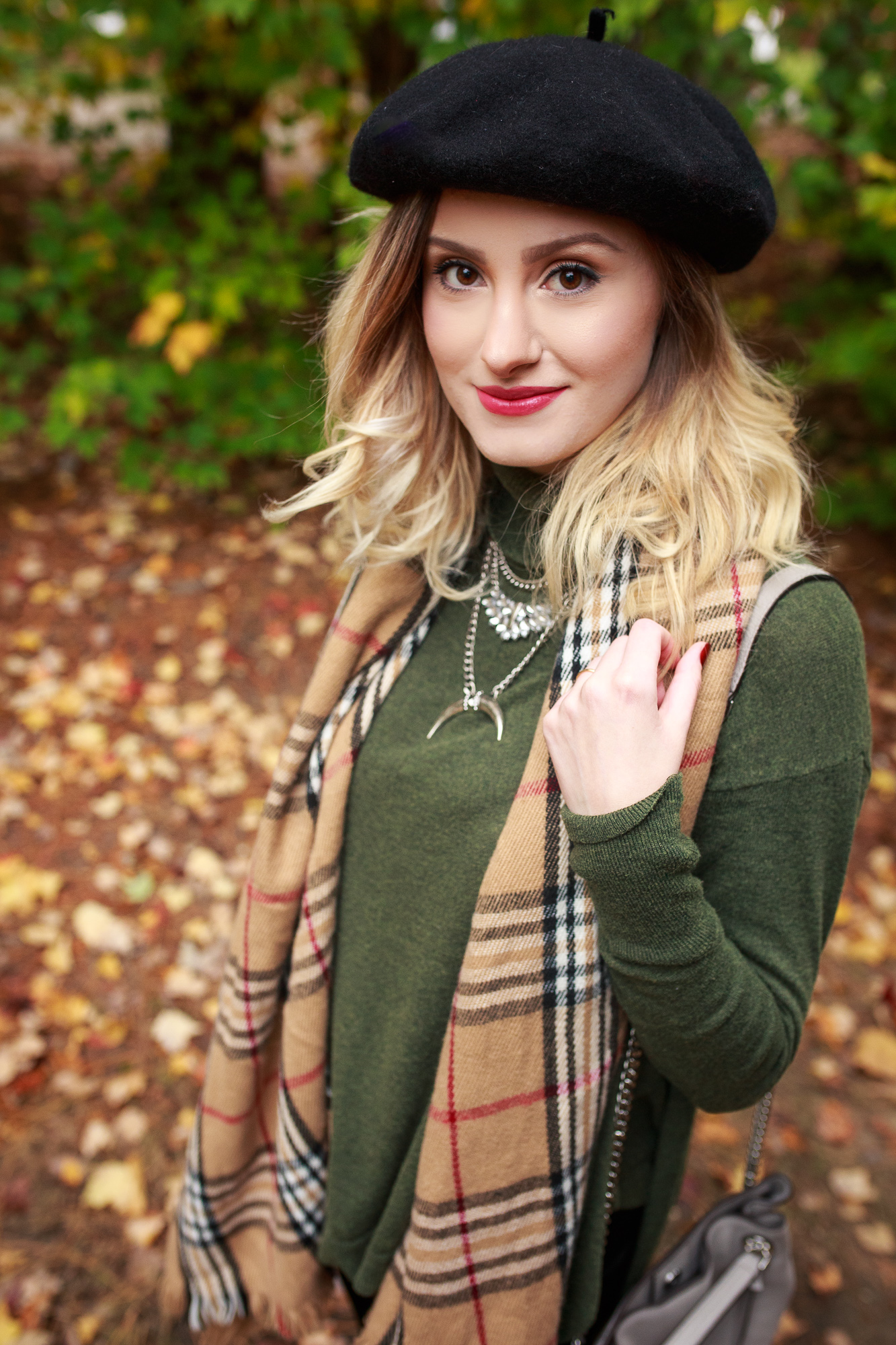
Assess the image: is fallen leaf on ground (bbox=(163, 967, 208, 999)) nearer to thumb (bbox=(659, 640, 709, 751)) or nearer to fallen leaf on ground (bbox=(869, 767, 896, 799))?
thumb (bbox=(659, 640, 709, 751))

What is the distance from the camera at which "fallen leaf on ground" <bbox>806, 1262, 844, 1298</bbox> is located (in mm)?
2441

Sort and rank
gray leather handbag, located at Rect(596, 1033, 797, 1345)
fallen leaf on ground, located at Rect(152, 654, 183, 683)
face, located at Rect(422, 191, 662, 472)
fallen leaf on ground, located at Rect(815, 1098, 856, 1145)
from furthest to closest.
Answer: fallen leaf on ground, located at Rect(152, 654, 183, 683) < fallen leaf on ground, located at Rect(815, 1098, 856, 1145) < gray leather handbag, located at Rect(596, 1033, 797, 1345) < face, located at Rect(422, 191, 662, 472)

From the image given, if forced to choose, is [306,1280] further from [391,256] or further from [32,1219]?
[391,256]

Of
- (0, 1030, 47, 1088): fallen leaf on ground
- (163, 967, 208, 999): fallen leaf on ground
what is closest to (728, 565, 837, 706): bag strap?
(163, 967, 208, 999): fallen leaf on ground

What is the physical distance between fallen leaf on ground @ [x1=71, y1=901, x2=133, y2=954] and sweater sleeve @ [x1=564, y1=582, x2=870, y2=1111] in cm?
245

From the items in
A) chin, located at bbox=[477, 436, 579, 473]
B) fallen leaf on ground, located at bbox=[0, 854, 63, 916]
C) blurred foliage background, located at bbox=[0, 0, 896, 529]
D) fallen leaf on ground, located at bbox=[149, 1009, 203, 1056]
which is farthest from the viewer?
blurred foliage background, located at bbox=[0, 0, 896, 529]

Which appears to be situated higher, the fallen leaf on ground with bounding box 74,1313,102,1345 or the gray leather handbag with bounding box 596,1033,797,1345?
the gray leather handbag with bounding box 596,1033,797,1345

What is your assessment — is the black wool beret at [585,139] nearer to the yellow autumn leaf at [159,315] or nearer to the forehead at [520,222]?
the forehead at [520,222]

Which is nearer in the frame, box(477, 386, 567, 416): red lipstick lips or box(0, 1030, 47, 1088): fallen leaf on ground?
box(477, 386, 567, 416): red lipstick lips

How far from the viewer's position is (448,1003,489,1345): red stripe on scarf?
4.27 feet

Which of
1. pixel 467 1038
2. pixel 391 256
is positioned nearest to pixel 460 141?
pixel 391 256

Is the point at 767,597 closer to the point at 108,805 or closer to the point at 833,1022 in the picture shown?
the point at 833,1022

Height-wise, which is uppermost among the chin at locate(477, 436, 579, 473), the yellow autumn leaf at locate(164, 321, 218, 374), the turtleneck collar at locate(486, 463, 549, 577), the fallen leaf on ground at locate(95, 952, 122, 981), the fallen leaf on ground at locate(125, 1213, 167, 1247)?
the yellow autumn leaf at locate(164, 321, 218, 374)

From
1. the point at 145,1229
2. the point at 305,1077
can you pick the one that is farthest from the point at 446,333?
the point at 145,1229
